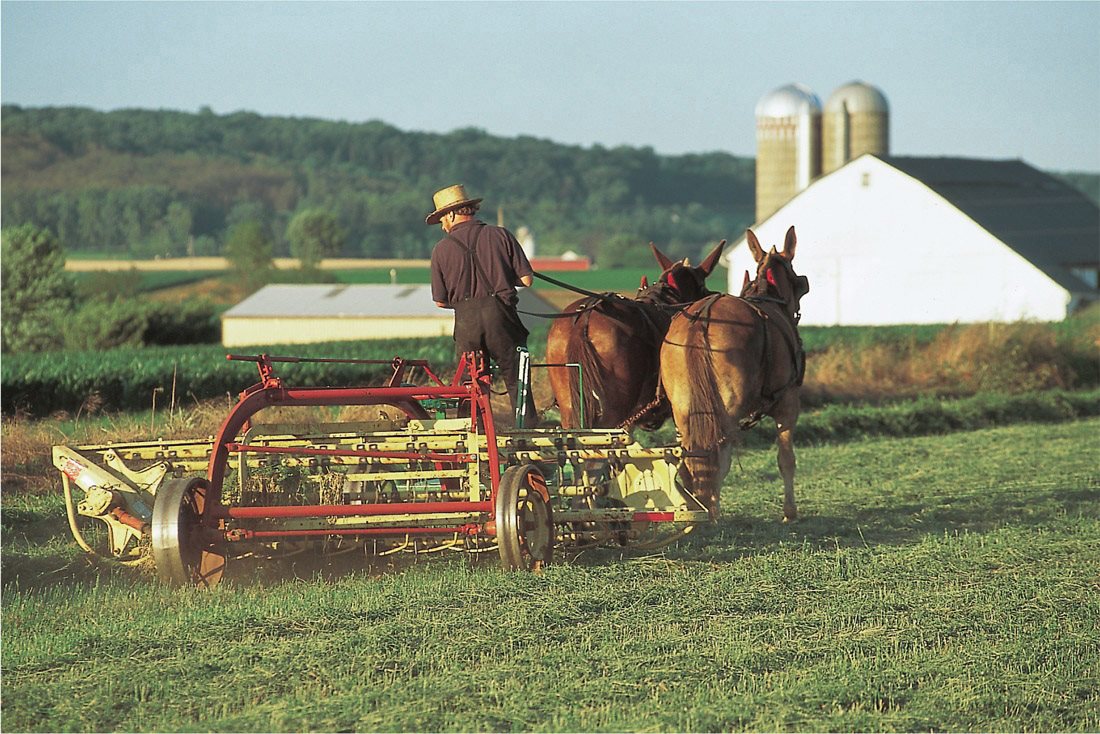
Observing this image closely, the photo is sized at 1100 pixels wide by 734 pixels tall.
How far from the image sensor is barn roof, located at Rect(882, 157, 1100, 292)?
5166cm

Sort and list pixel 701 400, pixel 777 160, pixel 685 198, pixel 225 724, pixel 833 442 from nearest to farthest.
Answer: pixel 225 724
pixel 701 400
pixel 833 442
pixel 777 160
pixel 685 198

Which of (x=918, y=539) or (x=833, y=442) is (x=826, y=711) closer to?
(x=918, y=539)

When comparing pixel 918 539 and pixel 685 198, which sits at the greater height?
pixel 685 198

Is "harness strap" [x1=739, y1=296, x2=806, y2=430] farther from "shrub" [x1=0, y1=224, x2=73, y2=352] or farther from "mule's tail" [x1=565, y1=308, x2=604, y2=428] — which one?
"shrub" [x1=0, y1=224, x2=73, y2=352]

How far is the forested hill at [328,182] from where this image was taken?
110 metres

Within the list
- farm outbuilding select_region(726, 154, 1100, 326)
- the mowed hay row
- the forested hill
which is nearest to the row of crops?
the mowed hay row

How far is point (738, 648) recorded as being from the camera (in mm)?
7379

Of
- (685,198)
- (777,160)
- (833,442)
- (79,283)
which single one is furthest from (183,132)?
(833,442)

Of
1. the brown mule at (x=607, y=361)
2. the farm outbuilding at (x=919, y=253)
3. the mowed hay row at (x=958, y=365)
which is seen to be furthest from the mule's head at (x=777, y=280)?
the farm outbuilding at (x=919, y=253)

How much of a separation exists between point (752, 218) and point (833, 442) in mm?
122921

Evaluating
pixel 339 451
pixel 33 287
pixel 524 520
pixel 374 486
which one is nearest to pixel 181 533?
pixel 339 451

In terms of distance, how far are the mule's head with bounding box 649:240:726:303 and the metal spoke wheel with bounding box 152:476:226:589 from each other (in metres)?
5.16

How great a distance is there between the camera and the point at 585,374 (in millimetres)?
11164

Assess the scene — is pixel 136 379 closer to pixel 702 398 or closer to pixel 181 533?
pixel 702 398
